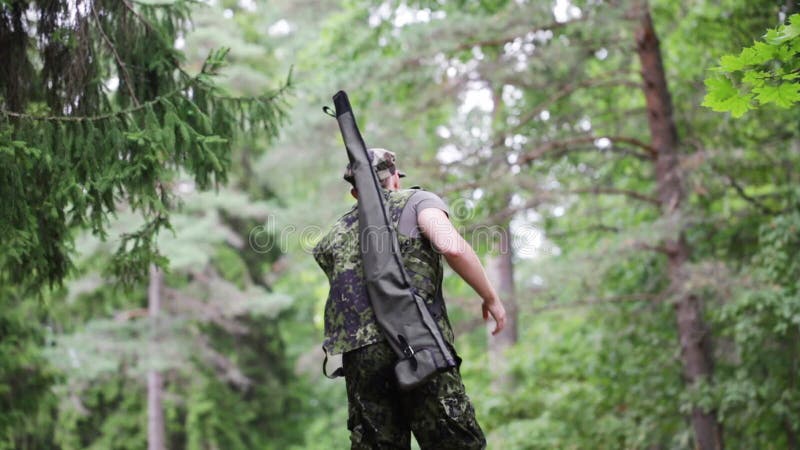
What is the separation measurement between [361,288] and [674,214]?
19.3 ft

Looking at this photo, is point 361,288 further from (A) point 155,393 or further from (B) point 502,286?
(A) point 155,393

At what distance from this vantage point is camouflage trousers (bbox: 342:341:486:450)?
3.29m

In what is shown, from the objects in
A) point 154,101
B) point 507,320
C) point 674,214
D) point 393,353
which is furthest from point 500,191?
point 393,353

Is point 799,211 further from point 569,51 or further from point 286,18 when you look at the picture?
point 286,18

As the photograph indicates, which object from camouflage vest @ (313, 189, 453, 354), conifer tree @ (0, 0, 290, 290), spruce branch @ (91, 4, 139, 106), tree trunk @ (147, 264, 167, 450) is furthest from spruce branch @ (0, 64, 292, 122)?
tree trunk @ (147, 264, 167, 450)

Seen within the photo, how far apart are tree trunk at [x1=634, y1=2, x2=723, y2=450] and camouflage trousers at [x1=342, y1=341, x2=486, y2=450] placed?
5768mm

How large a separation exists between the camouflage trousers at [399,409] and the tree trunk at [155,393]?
12356 mm

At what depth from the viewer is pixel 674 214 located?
8.44m

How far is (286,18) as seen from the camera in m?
19.0

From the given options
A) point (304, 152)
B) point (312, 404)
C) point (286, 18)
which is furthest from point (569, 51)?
point (312, 404)

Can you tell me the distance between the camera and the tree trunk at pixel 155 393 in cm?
1512

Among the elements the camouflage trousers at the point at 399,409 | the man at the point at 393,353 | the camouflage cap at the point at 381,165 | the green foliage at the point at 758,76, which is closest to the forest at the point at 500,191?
the green foliage at the point at 758,76

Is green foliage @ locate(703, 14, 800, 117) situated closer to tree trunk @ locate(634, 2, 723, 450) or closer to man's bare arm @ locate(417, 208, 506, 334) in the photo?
man's bare arm @ locate(417, 208, 506, 334)

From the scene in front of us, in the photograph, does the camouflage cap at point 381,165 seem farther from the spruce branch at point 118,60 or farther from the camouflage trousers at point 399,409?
the spruce branch at point 118,60
